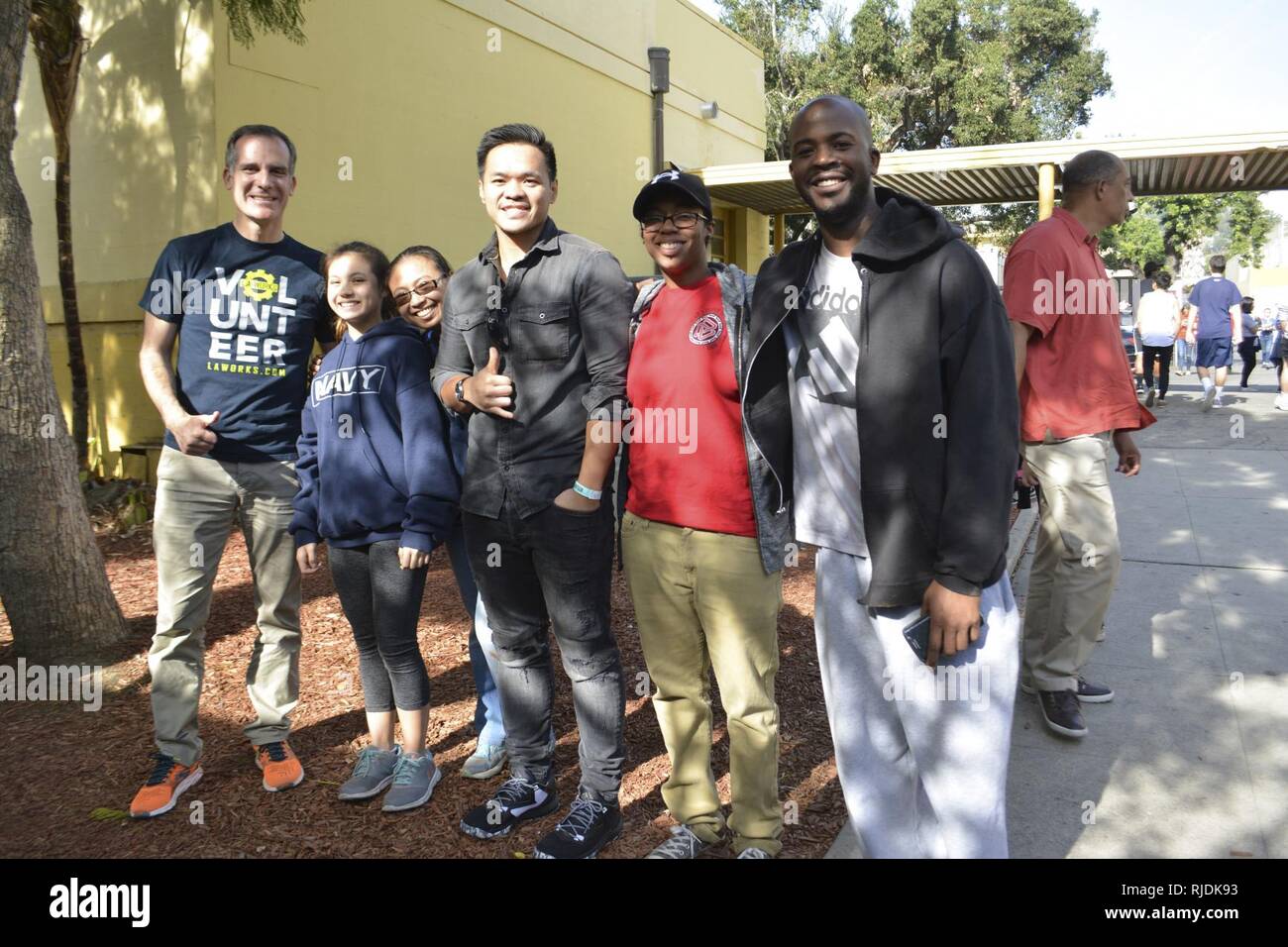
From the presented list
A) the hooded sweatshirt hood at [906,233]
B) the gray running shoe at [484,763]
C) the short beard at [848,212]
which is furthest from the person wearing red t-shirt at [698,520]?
the gray running shoe at [484,763]

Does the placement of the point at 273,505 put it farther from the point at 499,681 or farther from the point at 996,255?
the point at 996,255

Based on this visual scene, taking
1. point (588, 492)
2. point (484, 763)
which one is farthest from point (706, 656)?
point (484, 763)

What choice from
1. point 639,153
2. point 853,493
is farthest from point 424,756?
point 639,153

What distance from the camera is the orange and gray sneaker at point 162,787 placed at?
3.47m

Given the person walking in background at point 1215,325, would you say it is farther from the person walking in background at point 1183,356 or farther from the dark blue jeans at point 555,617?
the dark blue jeans at point 555,617

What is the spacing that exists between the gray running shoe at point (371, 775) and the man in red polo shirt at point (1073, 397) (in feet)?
8.72

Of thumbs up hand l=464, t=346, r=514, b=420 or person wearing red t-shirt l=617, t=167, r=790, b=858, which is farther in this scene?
thumbs up hand l=464, t=346, r=514, b=420

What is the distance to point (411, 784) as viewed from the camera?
11.6 ft

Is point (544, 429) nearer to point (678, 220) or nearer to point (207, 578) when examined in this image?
point (678, 220)

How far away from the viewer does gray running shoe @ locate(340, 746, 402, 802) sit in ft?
11.6

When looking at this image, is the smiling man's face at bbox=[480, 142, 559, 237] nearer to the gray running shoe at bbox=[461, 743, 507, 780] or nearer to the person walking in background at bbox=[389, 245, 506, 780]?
the person walking in background at bbox=[389, 245, 506, 780]

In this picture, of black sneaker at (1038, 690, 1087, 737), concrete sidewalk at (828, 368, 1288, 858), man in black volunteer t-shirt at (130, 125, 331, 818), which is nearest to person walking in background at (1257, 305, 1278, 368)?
concrete sidewalk at (828, 368, 1288, 858)

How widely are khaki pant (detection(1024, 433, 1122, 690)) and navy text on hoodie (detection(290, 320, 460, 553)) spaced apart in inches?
96.8

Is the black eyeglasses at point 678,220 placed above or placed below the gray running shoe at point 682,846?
above
